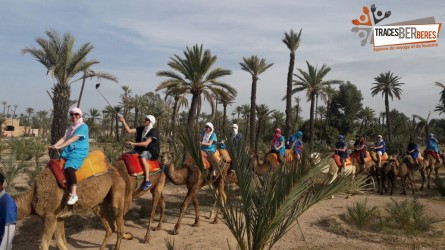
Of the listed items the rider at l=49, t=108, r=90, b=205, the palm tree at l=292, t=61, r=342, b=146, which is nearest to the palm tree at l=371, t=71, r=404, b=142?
the palm tree at l=292, t=61, r=342, b=146

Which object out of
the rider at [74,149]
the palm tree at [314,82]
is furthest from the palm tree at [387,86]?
the rider at [74,149]

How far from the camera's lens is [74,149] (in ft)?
20.6

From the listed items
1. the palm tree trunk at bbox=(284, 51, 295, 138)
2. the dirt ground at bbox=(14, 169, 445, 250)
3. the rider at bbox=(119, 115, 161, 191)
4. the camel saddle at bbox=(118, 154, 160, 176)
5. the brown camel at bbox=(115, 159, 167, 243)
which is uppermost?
the palm tree trunk at bbox=(284, 51, 295, 138)

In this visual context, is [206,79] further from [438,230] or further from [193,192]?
[438,230]

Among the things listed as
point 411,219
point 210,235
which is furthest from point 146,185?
point 411,219

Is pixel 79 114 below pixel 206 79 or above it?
below

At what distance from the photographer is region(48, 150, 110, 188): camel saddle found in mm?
6055

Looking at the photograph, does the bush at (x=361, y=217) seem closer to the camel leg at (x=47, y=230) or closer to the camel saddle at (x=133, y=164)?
the camel saddle at (x=133, y=164)

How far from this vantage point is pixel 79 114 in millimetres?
6379

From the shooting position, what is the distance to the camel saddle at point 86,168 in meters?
6.05

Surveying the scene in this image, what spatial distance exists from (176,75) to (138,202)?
37.4 feet

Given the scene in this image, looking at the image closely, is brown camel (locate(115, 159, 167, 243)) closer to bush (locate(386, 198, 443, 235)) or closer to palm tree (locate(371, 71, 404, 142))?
bush (locate(386, 198, 443, 235))

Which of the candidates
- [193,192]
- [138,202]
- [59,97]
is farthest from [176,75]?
[193,192]

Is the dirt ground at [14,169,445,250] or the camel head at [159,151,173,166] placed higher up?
the camel head at [159,151,173,166]
